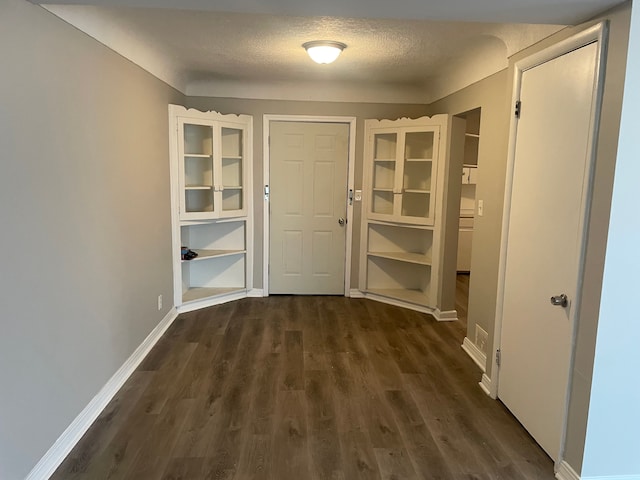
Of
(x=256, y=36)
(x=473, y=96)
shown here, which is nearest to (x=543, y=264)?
(x=473, y=96)

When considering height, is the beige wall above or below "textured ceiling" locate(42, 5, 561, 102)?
below

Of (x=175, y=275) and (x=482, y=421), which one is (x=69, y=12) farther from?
(x=482, y=421)

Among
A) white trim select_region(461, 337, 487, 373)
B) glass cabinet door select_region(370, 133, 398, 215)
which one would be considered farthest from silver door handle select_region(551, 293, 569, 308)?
glass cabinet door select_region(370, 133, 398, 215)

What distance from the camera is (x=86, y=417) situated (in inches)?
99.5

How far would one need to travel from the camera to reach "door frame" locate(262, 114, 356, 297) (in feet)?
16.4

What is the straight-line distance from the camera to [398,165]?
15.6 ft

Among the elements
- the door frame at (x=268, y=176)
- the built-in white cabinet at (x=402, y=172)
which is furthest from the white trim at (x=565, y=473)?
the door frame at (x=268, y=176)

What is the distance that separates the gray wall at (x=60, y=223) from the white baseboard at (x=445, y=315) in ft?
9.59

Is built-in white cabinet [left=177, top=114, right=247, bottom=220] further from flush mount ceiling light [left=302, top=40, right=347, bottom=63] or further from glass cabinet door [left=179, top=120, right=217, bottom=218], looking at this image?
flush mount ceiling light [left=302, top=40, right=347, bottom=63]

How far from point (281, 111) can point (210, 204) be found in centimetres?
134

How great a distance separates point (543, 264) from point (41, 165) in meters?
2.62

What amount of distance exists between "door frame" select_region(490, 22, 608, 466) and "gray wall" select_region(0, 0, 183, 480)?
255cm

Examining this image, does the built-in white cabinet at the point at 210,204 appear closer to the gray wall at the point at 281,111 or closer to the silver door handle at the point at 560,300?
the gray wall at the point at 281,111

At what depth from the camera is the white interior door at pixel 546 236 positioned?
209cm
